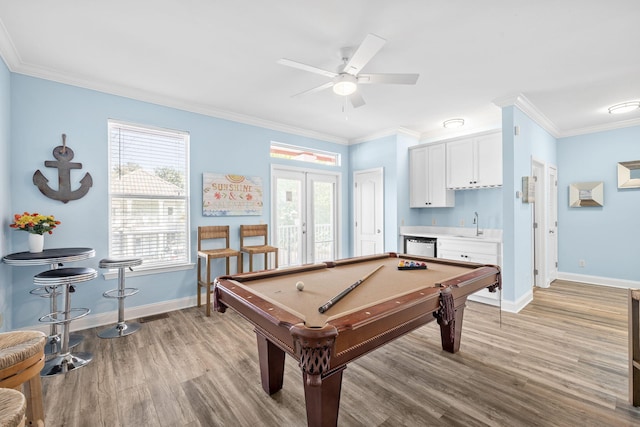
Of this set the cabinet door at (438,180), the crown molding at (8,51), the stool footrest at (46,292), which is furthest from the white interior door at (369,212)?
the crown molding at (8,51)

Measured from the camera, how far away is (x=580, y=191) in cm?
493

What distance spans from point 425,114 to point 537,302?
3012 millimetres

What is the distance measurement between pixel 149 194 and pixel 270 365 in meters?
2.66

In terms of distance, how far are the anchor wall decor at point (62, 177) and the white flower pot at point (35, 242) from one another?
0.49 metres

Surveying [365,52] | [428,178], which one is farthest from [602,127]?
[365,52]

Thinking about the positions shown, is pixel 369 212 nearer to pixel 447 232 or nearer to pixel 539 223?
pixel 447 232

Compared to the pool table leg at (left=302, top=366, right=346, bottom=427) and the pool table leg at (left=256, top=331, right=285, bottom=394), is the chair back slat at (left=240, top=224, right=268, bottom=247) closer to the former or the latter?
the pool table leg at (left=256, top=331, right=285, bottom=394)

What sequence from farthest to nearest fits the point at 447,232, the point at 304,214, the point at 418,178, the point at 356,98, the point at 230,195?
the point at 304,214 → the point at 418,178 → the point at 447,232 → the point at 230,195 → the point at 356,98

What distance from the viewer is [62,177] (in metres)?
2.96

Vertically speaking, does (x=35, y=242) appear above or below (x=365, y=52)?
below

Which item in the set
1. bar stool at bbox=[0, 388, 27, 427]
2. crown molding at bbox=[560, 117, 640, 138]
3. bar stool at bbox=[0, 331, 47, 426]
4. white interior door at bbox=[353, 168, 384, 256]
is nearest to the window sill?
bar stool at bbox=[0, 331, 47, 426]

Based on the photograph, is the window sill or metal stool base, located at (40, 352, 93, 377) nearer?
metal stool base, located at (40, 352, 93, 377)

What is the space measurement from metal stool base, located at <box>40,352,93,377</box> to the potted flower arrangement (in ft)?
3.25

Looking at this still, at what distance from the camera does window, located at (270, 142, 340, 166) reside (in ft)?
15.6
